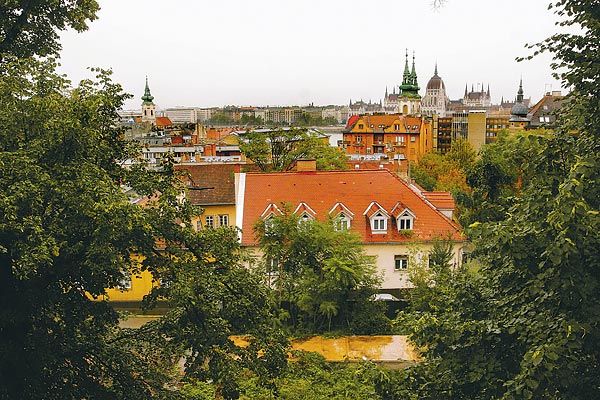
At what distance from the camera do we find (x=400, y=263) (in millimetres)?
25406

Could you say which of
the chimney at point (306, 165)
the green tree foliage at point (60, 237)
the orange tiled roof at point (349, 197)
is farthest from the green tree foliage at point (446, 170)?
the green tree foliage at point (60, 237)

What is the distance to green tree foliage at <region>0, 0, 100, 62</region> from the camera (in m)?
11.0

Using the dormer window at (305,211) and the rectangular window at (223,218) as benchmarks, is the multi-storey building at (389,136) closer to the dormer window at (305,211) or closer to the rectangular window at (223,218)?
the rectangular window at (223,218)

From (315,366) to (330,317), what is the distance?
14.4 feet

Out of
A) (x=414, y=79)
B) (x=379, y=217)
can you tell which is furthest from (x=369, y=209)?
(x=414, y=79)

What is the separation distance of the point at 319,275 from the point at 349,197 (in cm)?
583

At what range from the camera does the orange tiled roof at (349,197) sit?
2548 centimetres

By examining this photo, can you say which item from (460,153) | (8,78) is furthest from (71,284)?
(460,153)

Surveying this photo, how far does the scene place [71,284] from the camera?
1007 centimetres

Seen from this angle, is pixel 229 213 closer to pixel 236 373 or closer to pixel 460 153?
pixel 236 373

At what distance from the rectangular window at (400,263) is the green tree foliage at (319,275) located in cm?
278

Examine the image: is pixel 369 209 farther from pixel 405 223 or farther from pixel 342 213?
pixel 405 223

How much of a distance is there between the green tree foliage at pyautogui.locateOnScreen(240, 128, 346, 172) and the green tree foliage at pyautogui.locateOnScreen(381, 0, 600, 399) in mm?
32018

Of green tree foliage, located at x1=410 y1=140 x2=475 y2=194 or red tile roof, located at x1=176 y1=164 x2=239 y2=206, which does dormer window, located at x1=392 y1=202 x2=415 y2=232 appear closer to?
red tile roof, located at x1=176 y1=164 x2=239 y2=206
